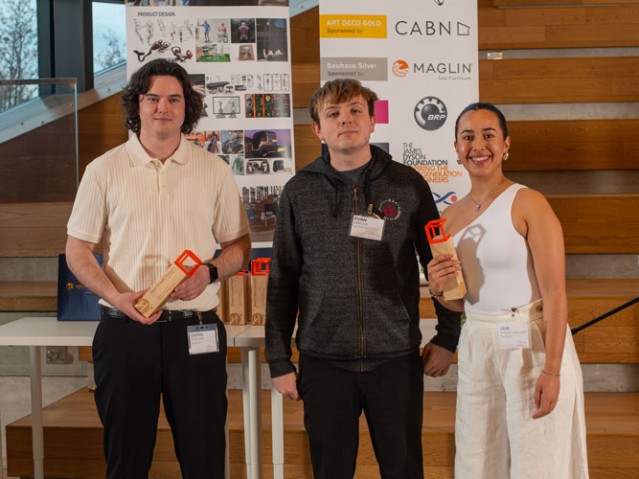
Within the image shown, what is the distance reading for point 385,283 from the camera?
2203mm

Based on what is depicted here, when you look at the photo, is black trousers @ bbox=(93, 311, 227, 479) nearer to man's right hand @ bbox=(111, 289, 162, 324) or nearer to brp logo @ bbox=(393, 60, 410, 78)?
man's right hand @ bbox=(111, 289, 162, 324)

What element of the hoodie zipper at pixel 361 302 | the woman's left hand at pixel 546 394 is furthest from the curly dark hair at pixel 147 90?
the woman's left hand at pixel 546 394

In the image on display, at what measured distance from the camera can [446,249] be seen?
212cm

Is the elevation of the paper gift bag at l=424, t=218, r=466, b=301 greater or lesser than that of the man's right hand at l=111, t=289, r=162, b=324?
greater

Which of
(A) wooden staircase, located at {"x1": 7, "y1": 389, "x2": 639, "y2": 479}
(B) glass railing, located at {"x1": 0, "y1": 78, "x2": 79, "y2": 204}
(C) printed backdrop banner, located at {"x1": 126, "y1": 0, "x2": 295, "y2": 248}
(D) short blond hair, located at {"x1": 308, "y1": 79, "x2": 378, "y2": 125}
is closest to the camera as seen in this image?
(D) short blond hair, located at {"x1": 308, "y1": 79, "x2": 378, "y2": 125}

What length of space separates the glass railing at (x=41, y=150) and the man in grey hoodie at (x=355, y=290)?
2786mm

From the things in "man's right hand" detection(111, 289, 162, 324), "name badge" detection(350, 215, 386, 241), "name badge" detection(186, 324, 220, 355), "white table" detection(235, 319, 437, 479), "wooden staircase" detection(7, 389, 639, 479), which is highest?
"name badge" detection(350, 215, 386, 241)

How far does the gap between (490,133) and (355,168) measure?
37 centimetres

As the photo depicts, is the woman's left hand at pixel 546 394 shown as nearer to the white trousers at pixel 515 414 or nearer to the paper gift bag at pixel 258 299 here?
the white trousers at pixel 515 414

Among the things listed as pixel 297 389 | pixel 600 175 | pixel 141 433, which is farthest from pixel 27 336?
pixel 600 175

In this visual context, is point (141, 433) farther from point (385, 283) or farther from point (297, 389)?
point (385, 283)

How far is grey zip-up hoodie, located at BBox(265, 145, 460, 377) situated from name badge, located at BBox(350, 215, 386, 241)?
2 centimetres

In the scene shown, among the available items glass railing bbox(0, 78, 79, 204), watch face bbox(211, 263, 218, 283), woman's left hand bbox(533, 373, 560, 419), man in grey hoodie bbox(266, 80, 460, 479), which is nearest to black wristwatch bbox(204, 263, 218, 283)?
watch face bbox(211, 263, 218, 283)

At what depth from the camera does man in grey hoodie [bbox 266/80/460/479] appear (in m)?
2.19
